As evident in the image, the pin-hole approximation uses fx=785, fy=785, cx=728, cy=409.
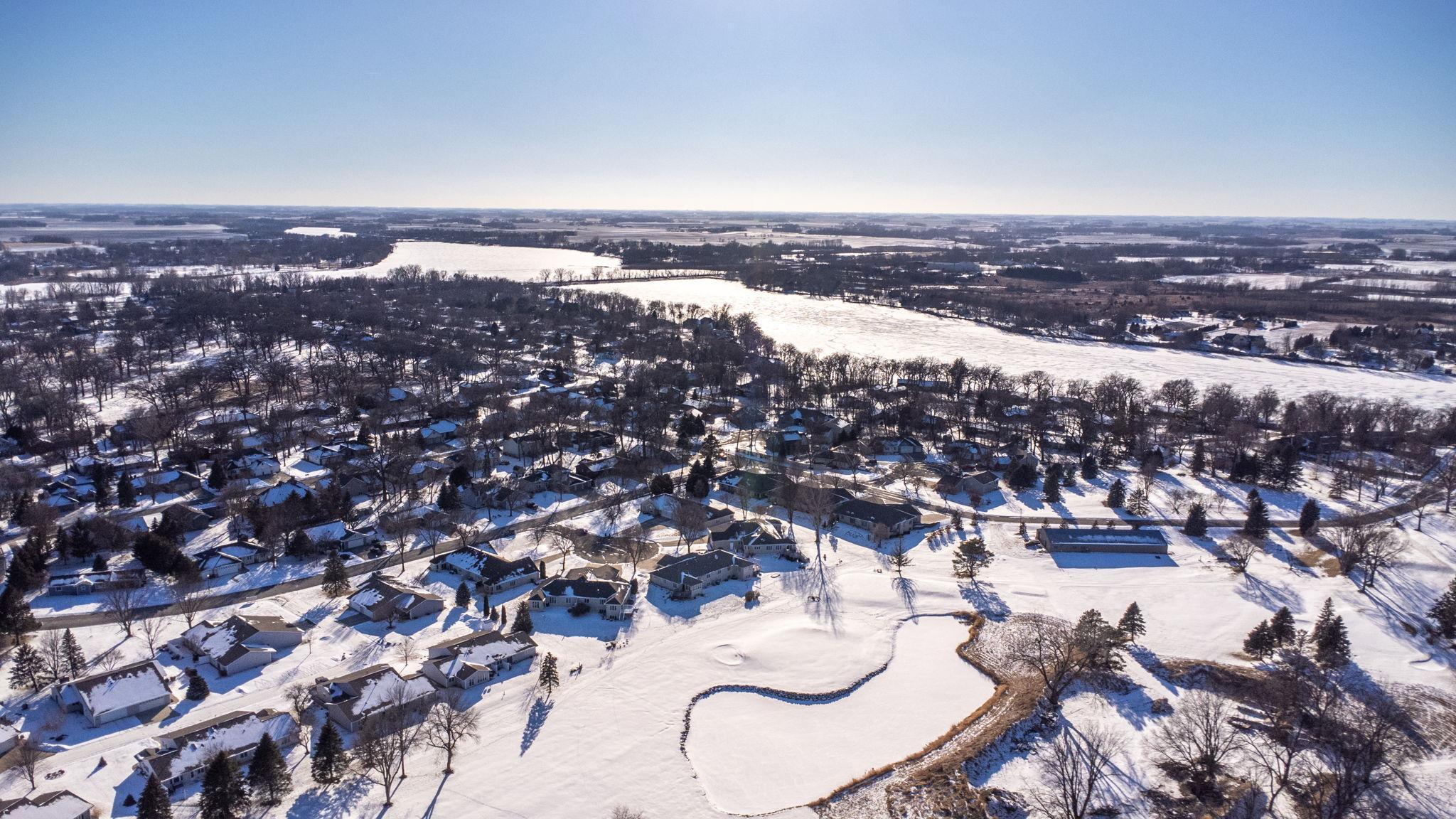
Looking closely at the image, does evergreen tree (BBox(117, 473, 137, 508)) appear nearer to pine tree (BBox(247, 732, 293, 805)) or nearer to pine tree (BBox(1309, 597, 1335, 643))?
pine tree (BBox(247, 732, 293, 805))

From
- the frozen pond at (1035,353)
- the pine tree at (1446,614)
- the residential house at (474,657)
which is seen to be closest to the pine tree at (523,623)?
the residential house at (474,657)

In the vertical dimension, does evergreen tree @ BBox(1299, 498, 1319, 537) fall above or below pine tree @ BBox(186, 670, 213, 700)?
above

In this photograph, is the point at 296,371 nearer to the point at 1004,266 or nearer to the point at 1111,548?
the point at 1111,548

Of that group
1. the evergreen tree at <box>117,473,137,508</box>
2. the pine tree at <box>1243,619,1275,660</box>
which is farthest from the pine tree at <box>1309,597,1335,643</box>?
the evergreen tree at <box>117,473,137,508</box>

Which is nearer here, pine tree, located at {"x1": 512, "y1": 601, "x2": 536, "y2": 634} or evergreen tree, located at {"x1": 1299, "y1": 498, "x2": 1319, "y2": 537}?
pine tree, located at {"x1": 512, "y1": 601, "x2": 536, "y2": 634}

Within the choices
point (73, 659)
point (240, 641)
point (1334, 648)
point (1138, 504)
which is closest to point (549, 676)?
point (240, 641)

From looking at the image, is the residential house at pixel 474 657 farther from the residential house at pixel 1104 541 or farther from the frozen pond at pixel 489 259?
the frozen pond at pixel 489 259

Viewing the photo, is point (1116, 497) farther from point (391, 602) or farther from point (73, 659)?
point (73, 659)
